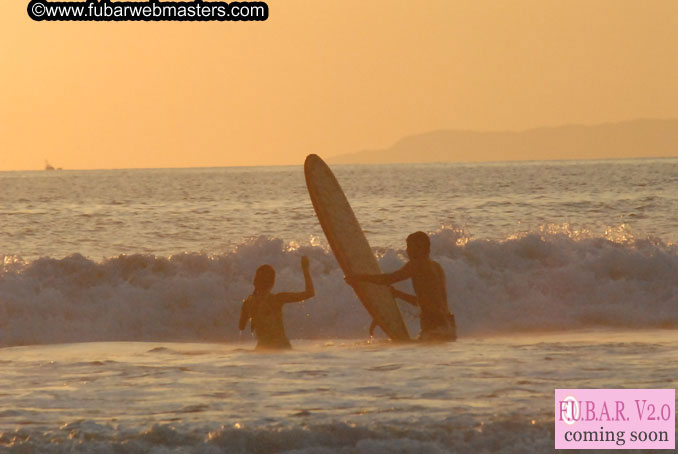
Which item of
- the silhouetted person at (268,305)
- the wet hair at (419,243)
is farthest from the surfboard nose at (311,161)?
the wet hair at (419,243)

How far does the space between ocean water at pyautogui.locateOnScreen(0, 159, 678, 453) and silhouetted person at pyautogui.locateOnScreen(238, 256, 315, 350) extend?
290mm

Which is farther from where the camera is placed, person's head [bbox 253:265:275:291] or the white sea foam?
the white sea foam

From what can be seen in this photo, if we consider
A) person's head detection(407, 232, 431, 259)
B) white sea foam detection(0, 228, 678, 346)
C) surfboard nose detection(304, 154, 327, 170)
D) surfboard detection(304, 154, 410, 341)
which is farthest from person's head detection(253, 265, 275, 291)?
white sea foam detection(0, 228, 678, 346)

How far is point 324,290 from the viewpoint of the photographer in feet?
55.3

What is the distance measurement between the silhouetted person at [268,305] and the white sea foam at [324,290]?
15.5 feet

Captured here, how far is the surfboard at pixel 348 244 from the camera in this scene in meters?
11.1

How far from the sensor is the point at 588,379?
8.61 m

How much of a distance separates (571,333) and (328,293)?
13.8 feet

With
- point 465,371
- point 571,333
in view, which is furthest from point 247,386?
point 571,333

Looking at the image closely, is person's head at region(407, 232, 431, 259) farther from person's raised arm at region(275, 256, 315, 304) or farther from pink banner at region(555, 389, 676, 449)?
pink banner at region(555, 389, 676, 449)

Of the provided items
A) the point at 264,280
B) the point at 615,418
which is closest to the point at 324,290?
the point at 264,280

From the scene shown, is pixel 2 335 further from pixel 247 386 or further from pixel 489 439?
pixel 489 439

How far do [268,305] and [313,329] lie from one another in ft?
18.3

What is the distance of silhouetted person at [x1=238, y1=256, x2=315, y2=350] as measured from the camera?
396 inches
